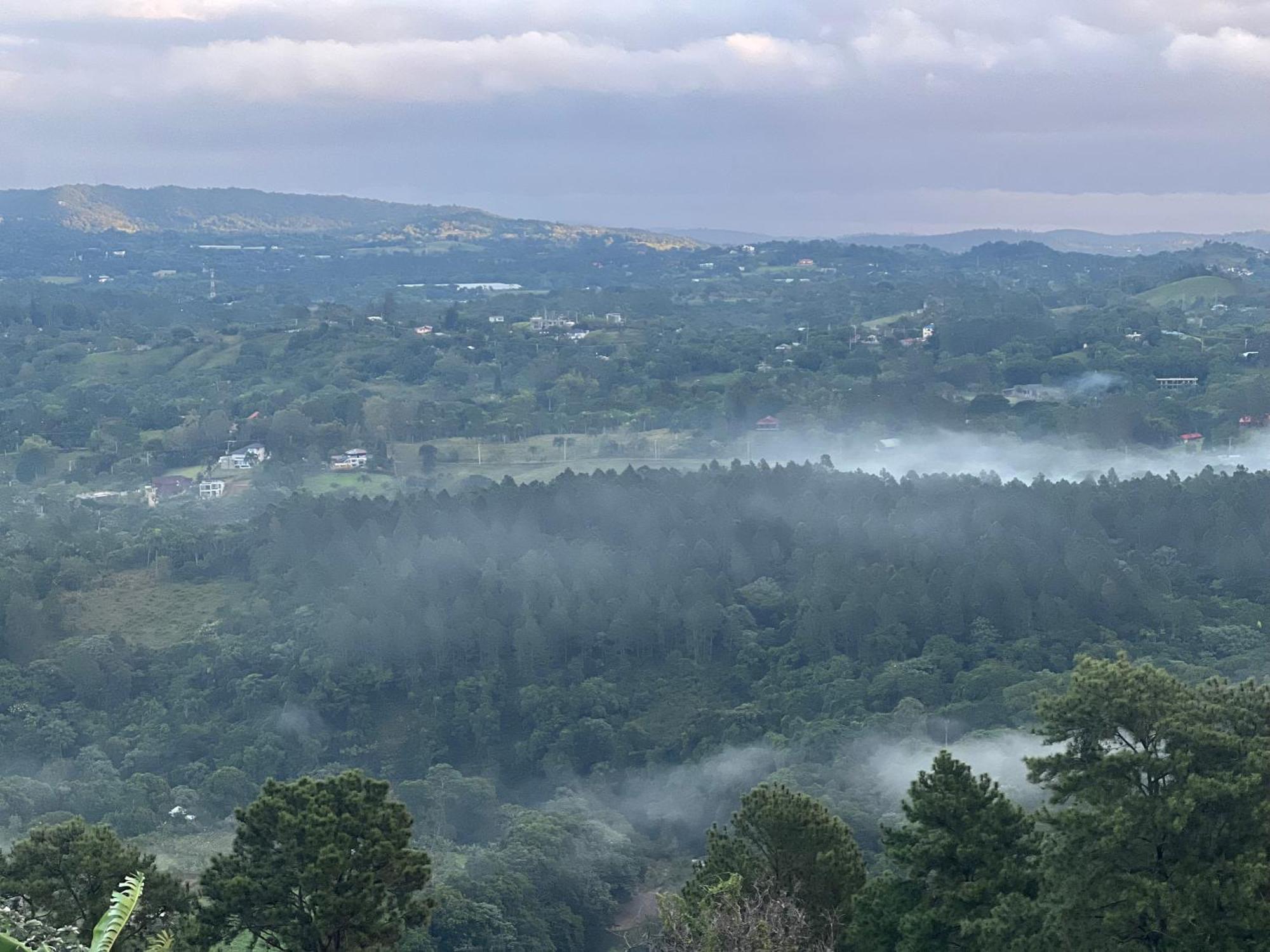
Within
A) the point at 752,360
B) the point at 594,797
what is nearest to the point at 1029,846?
the point at 594,797

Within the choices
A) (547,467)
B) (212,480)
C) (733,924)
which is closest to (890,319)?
(547,467)

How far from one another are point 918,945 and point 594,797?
22876 millimetres

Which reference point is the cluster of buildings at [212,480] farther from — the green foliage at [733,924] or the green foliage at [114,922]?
the green foliage at [114,922]

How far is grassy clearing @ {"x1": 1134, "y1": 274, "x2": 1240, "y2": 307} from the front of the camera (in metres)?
131

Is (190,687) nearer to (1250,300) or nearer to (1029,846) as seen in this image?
(1029,846)

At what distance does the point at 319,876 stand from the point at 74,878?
300cm

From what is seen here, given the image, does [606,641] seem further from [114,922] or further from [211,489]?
[114,922]

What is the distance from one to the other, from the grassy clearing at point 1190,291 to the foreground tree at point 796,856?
116 meters

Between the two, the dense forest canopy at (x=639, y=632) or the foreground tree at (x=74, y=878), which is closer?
the dense forest canopy at (x=639, y=632)

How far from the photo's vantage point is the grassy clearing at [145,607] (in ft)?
169

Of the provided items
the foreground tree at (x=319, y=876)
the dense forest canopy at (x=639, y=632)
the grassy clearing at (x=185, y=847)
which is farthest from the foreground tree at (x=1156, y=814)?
the grassy clearing at (x=185, y=847)

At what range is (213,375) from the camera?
107 meters

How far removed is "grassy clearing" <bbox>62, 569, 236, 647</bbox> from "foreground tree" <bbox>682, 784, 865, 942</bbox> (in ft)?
112

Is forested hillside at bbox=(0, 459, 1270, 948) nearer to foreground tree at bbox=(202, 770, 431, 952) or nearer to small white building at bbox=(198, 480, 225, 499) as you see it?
foreground tree at bbox=(202, 770, 431, 952)
